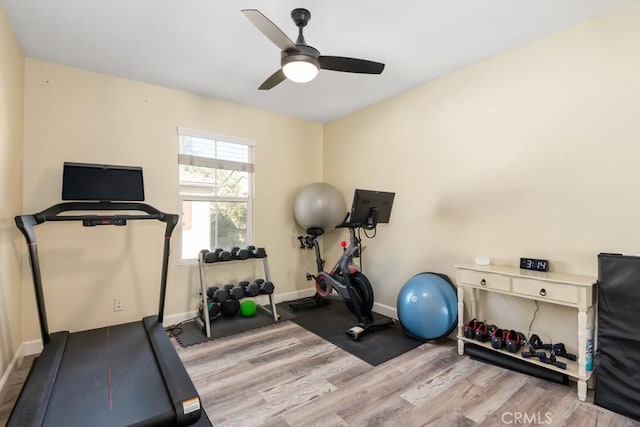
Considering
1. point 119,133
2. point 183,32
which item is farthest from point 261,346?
point 183,32

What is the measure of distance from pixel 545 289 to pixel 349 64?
7.56ft

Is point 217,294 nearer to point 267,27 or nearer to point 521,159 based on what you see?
point 267,27

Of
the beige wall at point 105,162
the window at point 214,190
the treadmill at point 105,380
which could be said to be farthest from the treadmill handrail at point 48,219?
the window at point 214,190

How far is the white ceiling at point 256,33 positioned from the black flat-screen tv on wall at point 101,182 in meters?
1.04

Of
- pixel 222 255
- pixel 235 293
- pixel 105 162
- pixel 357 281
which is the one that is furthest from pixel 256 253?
pixel 105 162

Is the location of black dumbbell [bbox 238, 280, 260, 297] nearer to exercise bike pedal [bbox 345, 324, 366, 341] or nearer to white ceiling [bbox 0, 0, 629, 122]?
exercise bike pedal [bbox 345, 324, 366, 341]

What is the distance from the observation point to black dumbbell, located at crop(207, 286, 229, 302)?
11.5ft

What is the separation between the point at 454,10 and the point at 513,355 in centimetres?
277

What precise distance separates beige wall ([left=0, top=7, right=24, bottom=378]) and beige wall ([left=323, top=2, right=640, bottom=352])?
3654mm

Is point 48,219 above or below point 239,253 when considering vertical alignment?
above

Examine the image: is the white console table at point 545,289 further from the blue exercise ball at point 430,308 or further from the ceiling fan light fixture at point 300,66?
the ceiling fan light fixture at point 300,66

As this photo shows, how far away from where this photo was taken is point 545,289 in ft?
7.63

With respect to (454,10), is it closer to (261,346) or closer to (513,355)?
(513,355)

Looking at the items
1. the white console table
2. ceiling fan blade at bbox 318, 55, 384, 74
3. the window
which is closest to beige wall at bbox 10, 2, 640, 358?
the window
